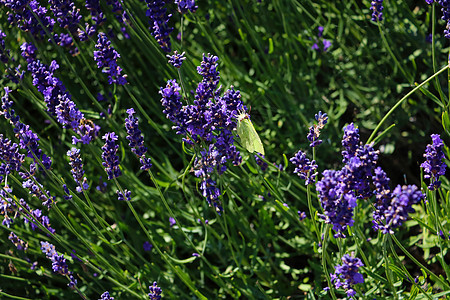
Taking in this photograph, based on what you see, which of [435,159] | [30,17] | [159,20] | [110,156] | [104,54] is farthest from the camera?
[30,17]

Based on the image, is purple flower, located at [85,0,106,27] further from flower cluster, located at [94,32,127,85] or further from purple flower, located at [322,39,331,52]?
purple flower, located at [322,39,331,52]

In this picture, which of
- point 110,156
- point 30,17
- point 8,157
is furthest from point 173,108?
point 30,17

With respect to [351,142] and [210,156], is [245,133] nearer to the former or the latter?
[210,156]

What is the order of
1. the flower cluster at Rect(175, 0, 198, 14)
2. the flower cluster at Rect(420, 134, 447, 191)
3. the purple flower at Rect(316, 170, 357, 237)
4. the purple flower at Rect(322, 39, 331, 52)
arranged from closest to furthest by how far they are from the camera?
1. the purple flower at Rect(316, 170, 357, 237)
2. the flower cluster at Rect(420, 134, 447, 191)
3. the flower cluster at Rect(175, 0, 198, 14)
4. the purple flower at Rect(322, 39, 331, 52)

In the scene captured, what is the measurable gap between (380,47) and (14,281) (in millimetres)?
3004

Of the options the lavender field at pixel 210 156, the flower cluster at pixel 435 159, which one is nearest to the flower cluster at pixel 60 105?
the lavender field at pixel 210 156

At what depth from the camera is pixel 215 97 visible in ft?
7.29

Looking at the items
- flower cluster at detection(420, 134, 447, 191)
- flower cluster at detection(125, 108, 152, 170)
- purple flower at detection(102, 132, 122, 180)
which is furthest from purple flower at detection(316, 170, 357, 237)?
purple flower at detection(102, 132, 122, 180)

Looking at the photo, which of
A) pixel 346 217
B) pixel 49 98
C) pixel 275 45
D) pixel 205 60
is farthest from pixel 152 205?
pixel 346 217

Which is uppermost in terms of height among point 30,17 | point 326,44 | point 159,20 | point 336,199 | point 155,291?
point 30,17

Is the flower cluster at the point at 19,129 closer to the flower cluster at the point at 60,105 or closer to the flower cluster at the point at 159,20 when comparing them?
the flower cluster at the point at 60,105

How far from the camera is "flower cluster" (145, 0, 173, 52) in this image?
250 cm

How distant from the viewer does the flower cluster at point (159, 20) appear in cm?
250

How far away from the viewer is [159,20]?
8.44 feet
